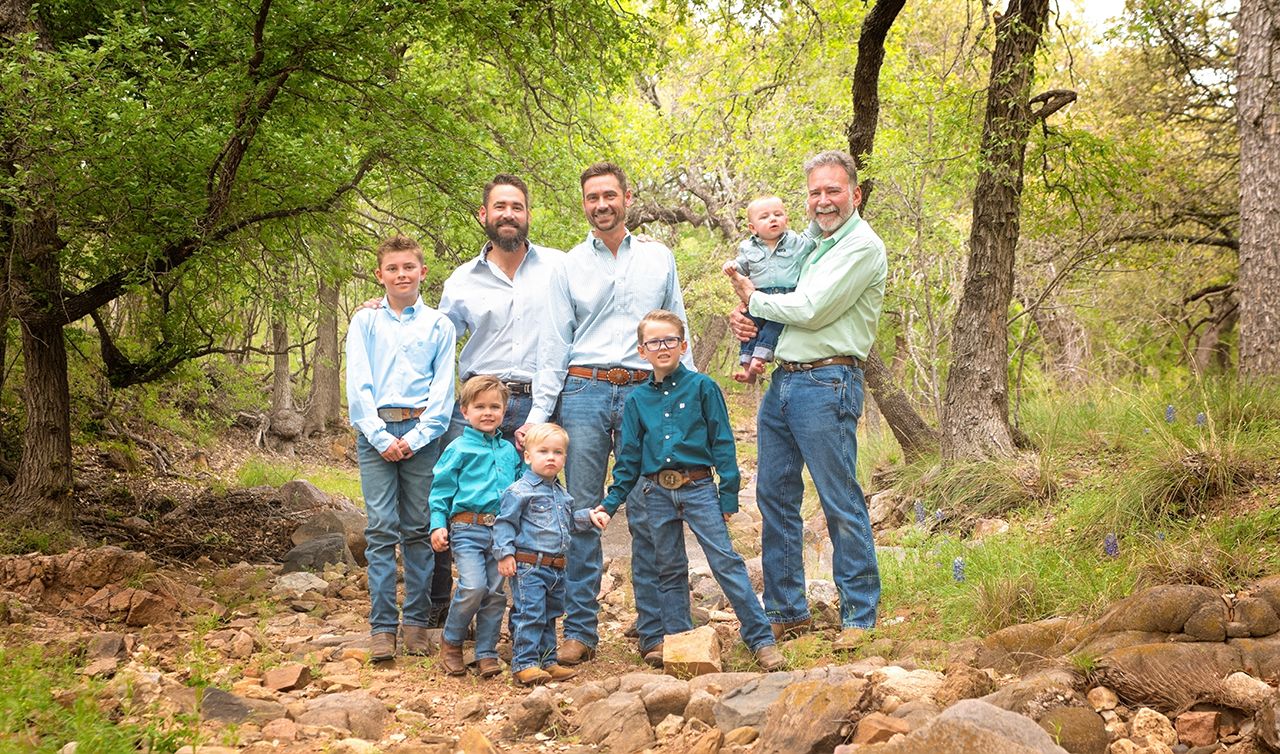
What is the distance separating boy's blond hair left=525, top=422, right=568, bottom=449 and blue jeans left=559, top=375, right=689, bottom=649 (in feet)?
0.51

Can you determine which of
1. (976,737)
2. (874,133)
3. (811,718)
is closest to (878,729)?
(811,718)

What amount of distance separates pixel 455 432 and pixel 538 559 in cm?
108

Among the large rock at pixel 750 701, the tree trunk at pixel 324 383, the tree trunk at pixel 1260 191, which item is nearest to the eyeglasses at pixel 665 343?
the large rock at pixel 750 701

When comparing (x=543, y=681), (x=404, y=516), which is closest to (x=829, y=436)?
(x=543, y=681)

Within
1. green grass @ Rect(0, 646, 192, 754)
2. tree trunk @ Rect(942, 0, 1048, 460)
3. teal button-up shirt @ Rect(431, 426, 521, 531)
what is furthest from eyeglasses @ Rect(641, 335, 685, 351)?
tree trunk @ Rect(942, 0, 1048, 460)

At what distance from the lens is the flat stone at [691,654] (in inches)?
183

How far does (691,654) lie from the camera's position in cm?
468

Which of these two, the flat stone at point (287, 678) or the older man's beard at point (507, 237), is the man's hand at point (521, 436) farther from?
the flat stone at point (287, 678)

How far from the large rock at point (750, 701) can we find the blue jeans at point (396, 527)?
2.09 m

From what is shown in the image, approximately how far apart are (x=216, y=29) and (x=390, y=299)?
2.99 m

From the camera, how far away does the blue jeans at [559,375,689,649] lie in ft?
16.9

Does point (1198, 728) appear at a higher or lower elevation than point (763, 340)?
lower

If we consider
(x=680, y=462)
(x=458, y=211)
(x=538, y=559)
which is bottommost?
(x=538, y=559)

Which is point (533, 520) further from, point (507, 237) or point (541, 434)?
point (507, 237)
